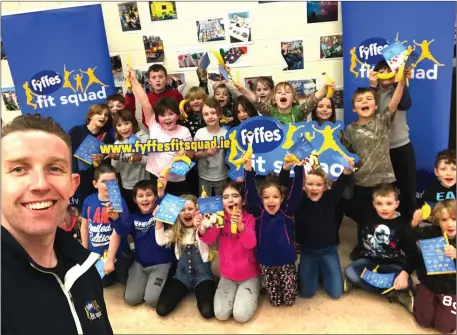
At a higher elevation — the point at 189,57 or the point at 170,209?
the point at 189,57

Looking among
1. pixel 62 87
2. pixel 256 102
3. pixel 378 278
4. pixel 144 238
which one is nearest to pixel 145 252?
pixel 144 238

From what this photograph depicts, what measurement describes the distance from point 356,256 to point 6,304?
101 inches

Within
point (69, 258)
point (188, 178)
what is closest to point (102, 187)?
point (188, 178)

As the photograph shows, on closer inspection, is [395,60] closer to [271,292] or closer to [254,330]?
[271,292]

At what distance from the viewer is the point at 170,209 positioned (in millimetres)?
2592

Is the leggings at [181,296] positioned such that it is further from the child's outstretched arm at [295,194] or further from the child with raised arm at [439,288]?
the child with raised arm at [439,288]

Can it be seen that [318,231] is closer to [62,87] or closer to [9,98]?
[62,87]

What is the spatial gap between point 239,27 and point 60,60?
163 centimetres

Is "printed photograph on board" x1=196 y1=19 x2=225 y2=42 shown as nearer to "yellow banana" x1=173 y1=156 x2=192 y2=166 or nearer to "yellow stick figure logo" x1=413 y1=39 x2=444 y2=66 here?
"yellow banana" x1=173 y1=156 x2=192 y2=166

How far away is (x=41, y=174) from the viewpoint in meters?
1.05

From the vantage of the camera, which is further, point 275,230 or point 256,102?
point 256,102

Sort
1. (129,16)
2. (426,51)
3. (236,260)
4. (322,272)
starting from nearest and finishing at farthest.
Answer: (236,260)
(322,272)
(426,51)
(129,16)

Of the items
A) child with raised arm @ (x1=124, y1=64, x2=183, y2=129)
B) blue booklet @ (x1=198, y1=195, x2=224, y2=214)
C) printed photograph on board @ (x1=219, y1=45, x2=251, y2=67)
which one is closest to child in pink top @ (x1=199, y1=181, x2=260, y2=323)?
blue booklet @ (x1=198, y1=195, x2=224, y2=214)

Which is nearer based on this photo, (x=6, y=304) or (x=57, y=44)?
(x=6, y=304)
